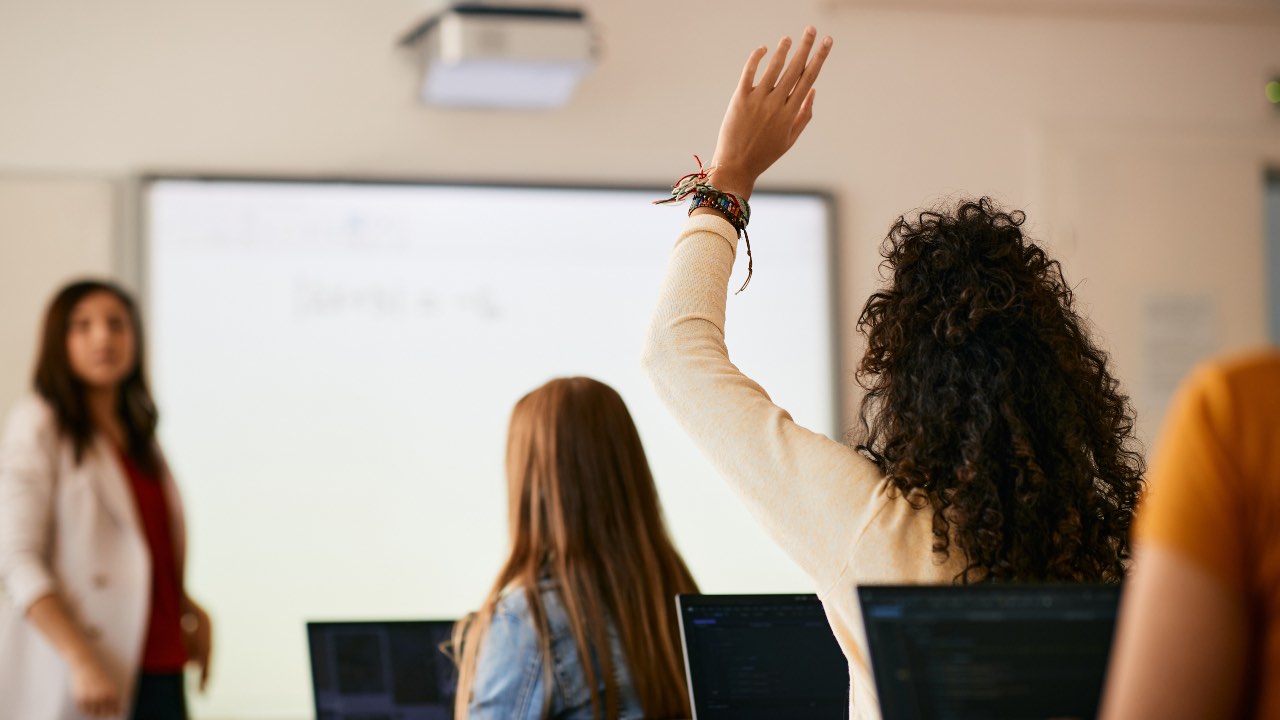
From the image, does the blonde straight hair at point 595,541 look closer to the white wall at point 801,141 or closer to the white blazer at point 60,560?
the white blazer at point 60,560

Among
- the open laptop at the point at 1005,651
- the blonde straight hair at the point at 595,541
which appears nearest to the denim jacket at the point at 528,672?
the blonde straight hair at the point at 595,541

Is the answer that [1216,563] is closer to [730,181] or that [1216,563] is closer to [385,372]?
[730,181]

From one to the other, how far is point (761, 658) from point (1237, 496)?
808mm

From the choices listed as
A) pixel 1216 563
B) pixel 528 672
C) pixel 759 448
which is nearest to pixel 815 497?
pixel 759 448

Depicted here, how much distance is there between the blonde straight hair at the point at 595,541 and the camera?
1.92 meters

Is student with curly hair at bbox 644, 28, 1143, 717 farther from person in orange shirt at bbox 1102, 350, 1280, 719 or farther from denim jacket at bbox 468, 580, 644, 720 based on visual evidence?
denim jacket at bbox 468, 580, 644, 720

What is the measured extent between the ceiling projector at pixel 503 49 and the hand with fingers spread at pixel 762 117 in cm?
238

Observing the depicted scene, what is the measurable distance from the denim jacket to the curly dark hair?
77 centimetres

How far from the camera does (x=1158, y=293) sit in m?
4.34

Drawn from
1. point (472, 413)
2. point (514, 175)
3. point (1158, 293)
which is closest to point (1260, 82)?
point (1158, 293)

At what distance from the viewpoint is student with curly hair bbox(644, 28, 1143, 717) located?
1.09 meters

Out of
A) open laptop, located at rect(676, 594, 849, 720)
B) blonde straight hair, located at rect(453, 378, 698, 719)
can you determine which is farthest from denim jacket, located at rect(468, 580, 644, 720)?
open laptop, located at rect(676, 594, 849, 720)

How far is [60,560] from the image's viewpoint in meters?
2.98

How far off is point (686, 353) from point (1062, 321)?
0.33 metres
